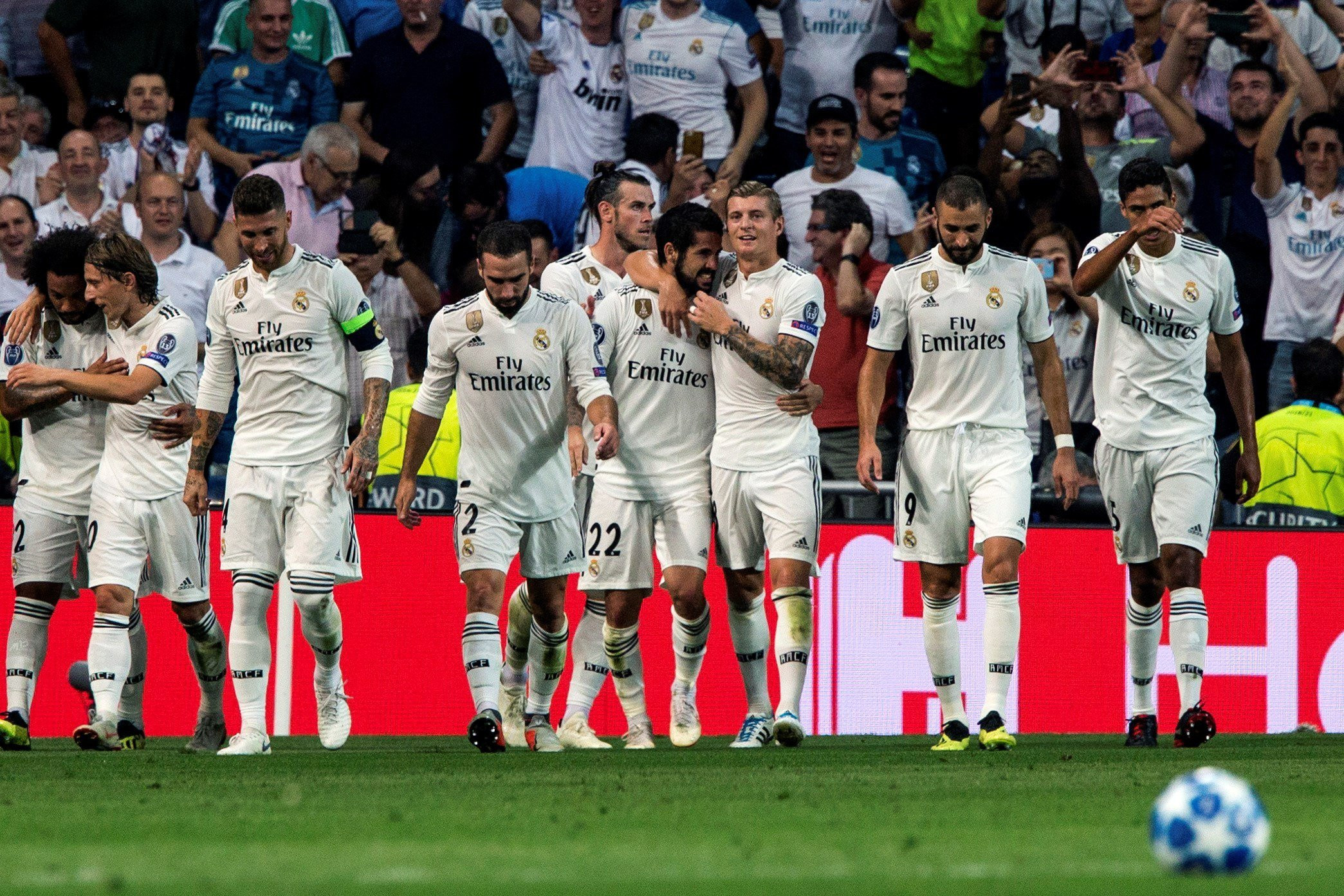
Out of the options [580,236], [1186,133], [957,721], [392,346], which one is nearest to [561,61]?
[580,236]

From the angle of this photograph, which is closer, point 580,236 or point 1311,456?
point 1311,456

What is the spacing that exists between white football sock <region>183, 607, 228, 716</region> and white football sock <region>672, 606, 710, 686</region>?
2295 mm

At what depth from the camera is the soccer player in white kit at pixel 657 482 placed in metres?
9.59

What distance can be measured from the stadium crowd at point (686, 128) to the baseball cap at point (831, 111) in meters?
0.02

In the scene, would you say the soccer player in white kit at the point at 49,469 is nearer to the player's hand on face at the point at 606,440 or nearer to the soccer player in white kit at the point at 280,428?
the soccer player in white kit at the point at 280,428

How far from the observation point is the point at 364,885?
4.27 m

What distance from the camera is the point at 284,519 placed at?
8930 millimetres

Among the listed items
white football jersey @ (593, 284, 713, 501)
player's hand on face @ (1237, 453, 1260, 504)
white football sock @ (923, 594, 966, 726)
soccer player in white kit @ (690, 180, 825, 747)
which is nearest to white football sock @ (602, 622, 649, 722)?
soccer player in white kit @ (690, 180, 825, 747)

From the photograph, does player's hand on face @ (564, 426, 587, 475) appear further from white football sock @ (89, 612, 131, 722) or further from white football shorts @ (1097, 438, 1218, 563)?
white football shorts @ (1097, 438, 1218, 563)

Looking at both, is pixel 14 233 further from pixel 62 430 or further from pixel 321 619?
pixel 321 619

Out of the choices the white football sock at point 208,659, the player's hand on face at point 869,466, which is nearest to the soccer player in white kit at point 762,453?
the player's hand on face at point 869,466

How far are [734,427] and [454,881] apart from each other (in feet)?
17.6

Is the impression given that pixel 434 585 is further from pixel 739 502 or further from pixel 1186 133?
pixel 1186 133

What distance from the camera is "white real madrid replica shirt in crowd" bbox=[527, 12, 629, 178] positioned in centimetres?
1462
